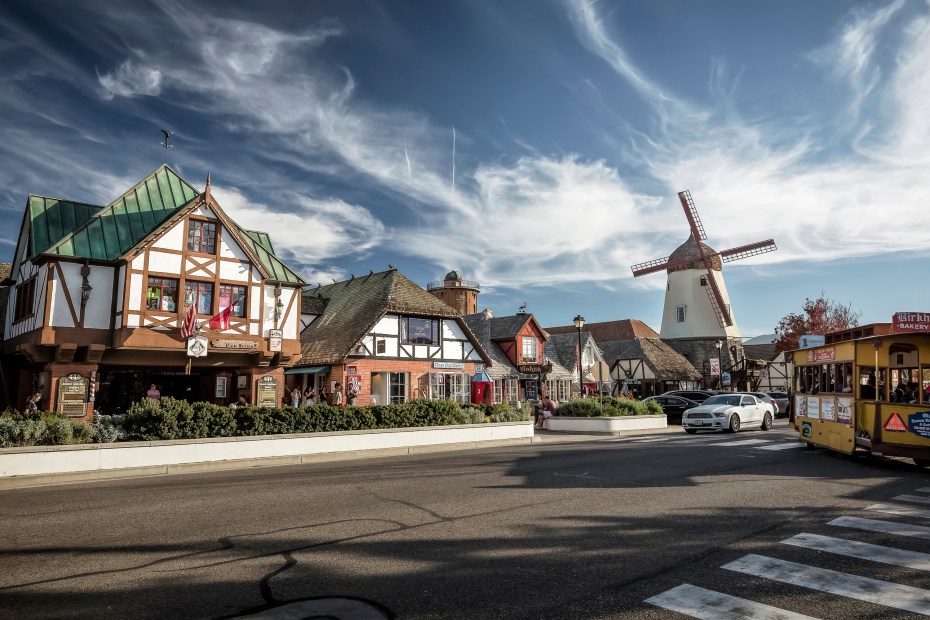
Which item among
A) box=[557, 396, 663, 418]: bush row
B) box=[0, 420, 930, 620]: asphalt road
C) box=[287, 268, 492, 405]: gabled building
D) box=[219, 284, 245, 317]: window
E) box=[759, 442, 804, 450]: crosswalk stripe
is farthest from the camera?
box=[287, 268, 492, 405]: gabled building

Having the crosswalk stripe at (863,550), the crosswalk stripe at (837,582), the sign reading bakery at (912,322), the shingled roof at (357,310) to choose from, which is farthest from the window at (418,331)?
the crosswalk stripe at (837,582)

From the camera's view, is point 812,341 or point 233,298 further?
point 233,298

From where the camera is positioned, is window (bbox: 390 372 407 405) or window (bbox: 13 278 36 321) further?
window (bbox: 390 372 407 405)

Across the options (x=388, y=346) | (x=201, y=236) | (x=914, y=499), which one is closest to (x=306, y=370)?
(x=388, y=346)

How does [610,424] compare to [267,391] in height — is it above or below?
below

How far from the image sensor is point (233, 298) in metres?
24.9

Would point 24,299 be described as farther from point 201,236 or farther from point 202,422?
point 202,422

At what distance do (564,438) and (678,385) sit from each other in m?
30.8

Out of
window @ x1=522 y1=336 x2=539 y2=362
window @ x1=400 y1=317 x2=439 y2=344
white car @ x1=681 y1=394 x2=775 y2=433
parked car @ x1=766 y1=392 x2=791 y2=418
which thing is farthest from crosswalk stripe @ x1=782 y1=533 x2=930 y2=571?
window @ x1=522 y1=336 x2=539 y2=362

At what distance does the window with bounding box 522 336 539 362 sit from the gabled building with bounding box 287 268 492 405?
776 cm

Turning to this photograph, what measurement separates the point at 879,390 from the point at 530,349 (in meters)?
29.8

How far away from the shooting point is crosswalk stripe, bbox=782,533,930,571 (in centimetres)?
612

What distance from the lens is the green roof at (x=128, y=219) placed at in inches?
890

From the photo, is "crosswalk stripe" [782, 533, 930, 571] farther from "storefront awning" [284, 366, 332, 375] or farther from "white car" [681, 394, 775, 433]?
"storefront awning" [284, 366, 332, 375]
